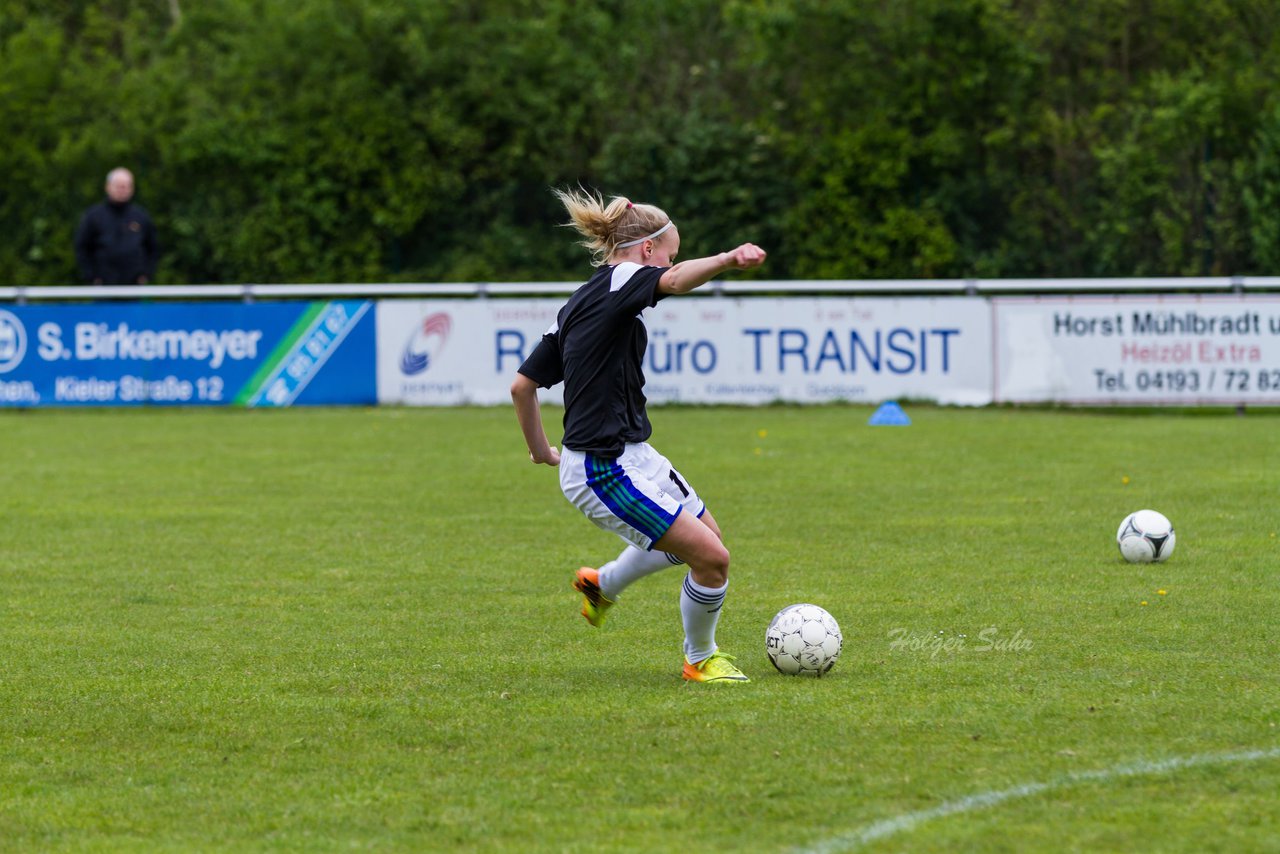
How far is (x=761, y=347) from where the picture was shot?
62.6ft

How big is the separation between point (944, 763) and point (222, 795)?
82.0 inches

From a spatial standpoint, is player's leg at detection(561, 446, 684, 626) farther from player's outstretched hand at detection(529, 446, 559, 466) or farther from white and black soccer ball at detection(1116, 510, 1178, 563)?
white and black soccer ball at detection(1116, 510, 1178, 563)

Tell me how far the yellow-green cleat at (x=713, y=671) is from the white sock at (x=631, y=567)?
1.35 feet

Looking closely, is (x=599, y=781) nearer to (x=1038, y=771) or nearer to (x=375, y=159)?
(x=1038, y=771)

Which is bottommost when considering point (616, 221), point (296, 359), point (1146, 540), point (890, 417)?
point (890, 417)


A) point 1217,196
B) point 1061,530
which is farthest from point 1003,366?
point 1061,530

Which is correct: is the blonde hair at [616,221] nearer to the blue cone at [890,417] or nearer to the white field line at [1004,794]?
the white field line at [1004,794]

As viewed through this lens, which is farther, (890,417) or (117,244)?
(117,244)

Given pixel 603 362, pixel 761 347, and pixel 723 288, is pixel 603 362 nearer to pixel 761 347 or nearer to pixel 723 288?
pixel 761 347

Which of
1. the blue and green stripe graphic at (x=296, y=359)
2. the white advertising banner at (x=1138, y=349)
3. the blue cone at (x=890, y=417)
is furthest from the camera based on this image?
the blue and green stripe graphic at (x=296, y=359)

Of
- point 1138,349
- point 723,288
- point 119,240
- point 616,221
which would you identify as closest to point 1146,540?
point 616,221

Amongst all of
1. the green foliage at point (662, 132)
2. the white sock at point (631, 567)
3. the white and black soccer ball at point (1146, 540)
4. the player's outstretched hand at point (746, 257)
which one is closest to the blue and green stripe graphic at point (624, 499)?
the white sock at point (631, 567)

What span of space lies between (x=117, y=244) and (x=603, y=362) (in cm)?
1637

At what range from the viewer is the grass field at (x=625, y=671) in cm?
486
